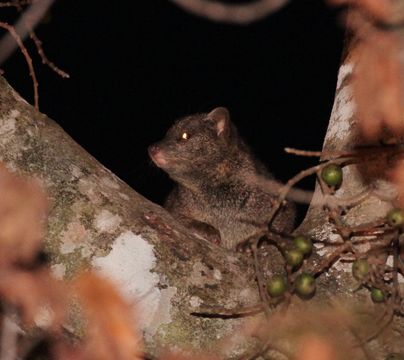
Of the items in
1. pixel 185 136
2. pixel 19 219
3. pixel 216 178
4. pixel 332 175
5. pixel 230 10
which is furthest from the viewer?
pixel 185 136

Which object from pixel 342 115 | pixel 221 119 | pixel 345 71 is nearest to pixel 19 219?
pixel 342 115

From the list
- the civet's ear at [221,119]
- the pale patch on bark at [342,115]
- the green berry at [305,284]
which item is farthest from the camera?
the civet's ear at [221,119]

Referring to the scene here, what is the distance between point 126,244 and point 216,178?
2.97 metres

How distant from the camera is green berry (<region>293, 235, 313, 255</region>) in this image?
382cm

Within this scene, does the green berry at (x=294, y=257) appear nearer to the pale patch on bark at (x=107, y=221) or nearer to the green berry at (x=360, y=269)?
the green berry at (x=360, y=269)

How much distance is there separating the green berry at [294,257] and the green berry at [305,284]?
8 centimetres

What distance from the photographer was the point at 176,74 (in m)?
14.9

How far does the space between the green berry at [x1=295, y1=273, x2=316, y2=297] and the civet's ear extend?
11.1 feet

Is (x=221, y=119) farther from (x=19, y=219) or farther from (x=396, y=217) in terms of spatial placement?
(x=19, y=219)

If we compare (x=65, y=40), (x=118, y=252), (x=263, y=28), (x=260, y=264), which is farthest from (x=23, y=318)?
(x=263, y=28)

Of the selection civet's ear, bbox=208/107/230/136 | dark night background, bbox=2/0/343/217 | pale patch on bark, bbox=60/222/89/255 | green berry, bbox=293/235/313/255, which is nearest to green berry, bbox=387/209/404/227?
green berry, bbox=293/235/313/255

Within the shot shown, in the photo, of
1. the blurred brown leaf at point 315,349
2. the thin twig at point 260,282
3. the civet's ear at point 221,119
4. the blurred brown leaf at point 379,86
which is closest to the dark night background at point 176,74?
the civet's ear at point 221,119

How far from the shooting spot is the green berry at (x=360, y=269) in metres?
3.70

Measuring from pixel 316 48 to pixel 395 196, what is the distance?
11.2m
